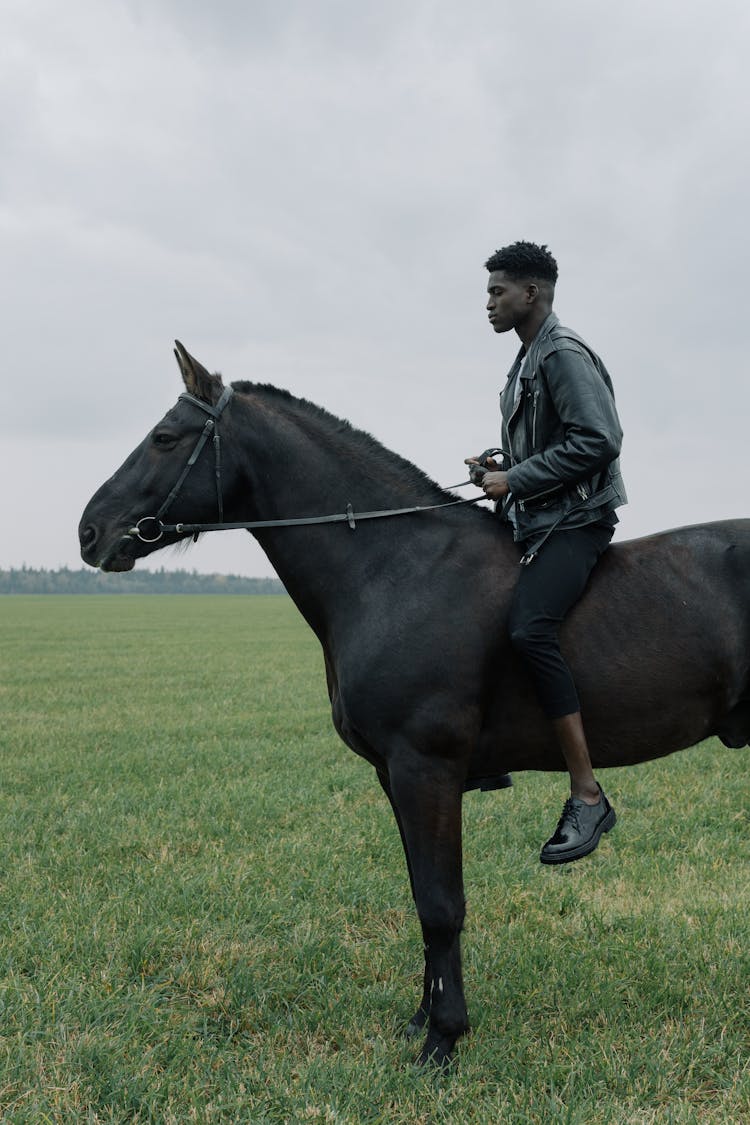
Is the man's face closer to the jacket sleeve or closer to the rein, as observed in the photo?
the jacket sleeve

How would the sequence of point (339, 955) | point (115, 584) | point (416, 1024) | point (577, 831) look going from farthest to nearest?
1. point (115, 584)
2. point (339, 955)
3. point (416, 1024)
4. point (577, 831)

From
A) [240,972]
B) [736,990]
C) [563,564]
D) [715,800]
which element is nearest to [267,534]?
[563,564]

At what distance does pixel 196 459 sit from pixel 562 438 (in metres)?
1.93

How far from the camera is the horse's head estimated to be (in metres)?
4.65

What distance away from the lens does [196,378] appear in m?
4.63

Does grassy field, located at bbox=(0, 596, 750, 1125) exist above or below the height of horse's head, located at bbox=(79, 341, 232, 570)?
below

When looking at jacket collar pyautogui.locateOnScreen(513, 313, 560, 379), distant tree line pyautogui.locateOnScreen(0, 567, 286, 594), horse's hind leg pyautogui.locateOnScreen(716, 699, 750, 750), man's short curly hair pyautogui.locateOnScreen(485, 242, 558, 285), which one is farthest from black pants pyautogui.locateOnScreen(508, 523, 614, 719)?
distant tree line pyautogui.locateOnScreen(0, 567, 286, 594)

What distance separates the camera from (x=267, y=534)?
4.81m

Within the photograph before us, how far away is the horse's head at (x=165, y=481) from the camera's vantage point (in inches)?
183

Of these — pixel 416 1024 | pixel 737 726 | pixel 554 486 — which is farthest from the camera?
pixel 737 726

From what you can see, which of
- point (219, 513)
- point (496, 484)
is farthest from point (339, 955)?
point (496, 484)

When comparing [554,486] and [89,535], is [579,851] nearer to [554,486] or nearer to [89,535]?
[554,486]

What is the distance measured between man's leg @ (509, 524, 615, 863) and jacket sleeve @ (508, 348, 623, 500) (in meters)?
0.34

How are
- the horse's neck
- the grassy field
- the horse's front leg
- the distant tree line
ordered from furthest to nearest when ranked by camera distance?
the distant tree line, the horse's neck, the horse's front leg, the grassy field
